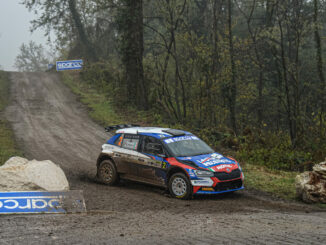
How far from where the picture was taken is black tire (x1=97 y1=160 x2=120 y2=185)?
A: 11586 mm

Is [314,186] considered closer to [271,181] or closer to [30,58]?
[271,181]

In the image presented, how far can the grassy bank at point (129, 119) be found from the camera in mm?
11258

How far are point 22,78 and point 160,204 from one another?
32.1 meters

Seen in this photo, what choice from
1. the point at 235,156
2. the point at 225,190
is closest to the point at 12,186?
the point at 225,190

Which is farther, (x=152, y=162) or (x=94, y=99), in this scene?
(x=94, y=99)

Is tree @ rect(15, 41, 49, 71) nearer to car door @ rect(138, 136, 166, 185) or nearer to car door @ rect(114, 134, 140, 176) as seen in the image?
car door @ rect(114, 134, 140, 176)

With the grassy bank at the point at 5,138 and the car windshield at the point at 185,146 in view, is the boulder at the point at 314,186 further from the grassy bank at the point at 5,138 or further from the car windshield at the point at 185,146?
the grassy bank at the point at 5,138

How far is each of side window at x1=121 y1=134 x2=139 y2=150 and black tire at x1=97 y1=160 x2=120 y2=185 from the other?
2.47 ft

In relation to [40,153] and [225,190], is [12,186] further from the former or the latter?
[40,153]

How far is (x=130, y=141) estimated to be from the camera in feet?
37.5

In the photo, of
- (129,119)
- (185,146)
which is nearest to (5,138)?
(129,119)

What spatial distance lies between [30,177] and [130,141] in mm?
3160

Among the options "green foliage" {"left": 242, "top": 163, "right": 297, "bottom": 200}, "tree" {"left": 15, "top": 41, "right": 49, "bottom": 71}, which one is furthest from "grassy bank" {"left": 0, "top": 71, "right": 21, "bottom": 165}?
"tree" {"left": 15, "top": 41, "right": 49, "bottom": 71}

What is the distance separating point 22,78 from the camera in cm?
3759
